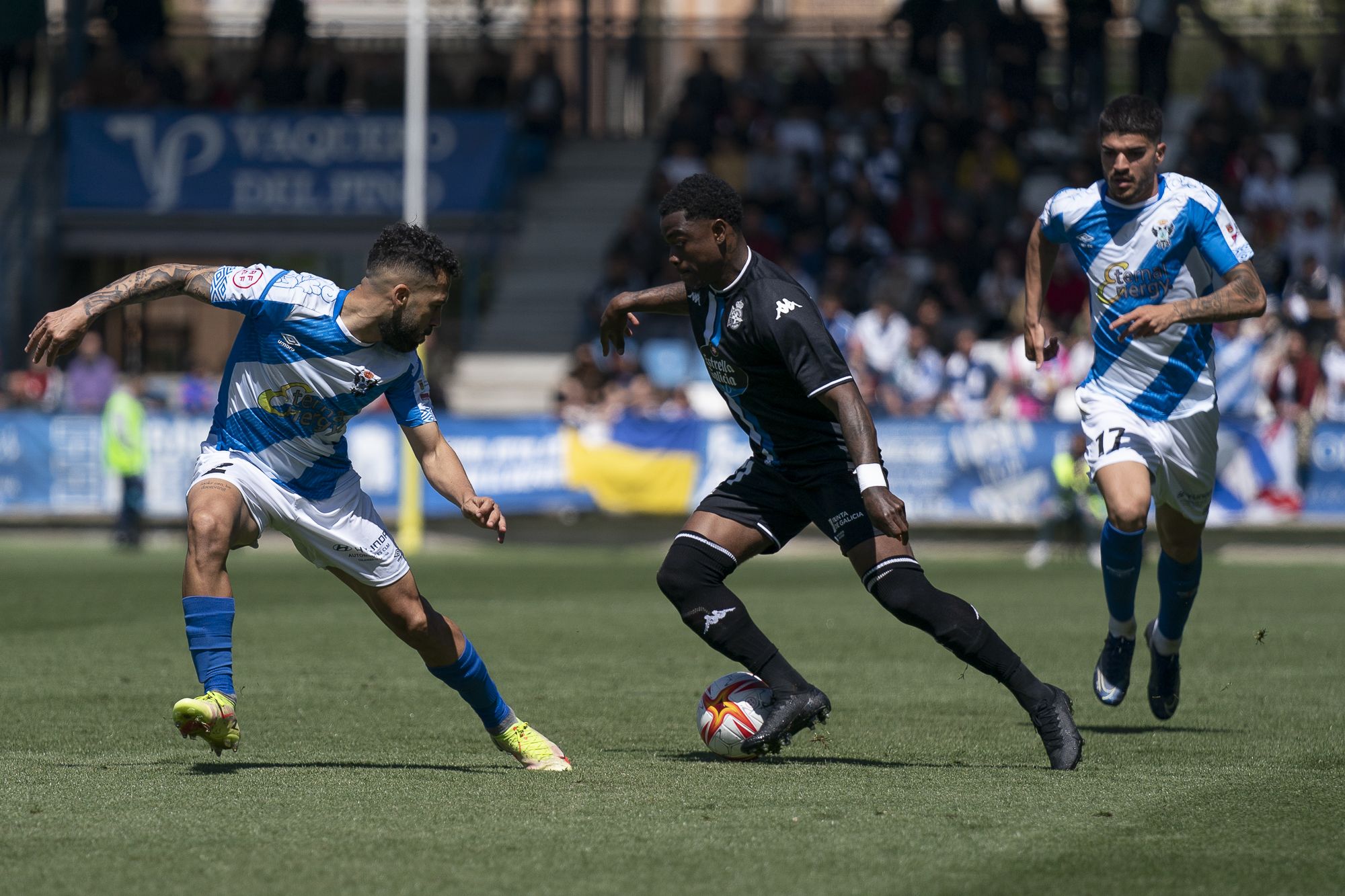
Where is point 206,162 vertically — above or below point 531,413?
above

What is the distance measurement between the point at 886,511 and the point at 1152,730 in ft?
7.85

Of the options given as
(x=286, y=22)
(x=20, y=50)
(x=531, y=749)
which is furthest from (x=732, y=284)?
(x=20, y=50)

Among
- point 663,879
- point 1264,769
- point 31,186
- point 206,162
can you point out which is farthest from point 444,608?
point 31,186

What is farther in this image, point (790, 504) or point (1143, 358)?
point (1143, 358)

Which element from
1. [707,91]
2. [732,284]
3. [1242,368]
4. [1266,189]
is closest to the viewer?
[732,284]

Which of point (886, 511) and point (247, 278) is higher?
point (247, 278)

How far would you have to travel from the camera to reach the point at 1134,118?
7840mm

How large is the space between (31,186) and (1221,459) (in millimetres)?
18302

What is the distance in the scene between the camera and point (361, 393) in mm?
7043

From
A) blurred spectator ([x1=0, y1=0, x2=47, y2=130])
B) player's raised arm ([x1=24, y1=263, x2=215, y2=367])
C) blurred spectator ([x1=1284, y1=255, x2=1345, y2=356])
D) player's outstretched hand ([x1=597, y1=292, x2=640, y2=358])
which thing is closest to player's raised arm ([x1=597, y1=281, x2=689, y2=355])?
player's outstretched hand ([x1=597, y1=292, x2=640, y2=358])

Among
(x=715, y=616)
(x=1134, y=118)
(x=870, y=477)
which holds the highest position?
(x=1134, y=118)

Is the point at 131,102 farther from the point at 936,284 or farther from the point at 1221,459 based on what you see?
the point at 1221,459

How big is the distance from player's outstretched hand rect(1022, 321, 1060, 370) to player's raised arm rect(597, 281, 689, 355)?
1.45m

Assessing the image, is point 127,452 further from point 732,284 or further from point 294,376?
point 732,284
